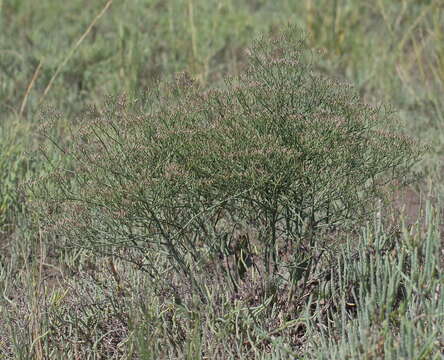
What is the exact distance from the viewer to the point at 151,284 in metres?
3.23

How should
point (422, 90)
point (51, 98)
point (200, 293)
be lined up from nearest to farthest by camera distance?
point (200, 293) → point (51, 98) → point (422, 90)

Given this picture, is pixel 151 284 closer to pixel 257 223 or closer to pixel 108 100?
pixel 257 223

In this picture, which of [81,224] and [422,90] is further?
[422,90]

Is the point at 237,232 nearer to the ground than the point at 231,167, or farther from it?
nearer to the ground

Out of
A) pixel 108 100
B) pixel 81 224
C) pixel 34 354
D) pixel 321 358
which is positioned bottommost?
pixel 34 354

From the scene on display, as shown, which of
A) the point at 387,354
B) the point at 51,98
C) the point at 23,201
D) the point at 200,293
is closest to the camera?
the point at 387,354

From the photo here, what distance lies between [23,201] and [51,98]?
131cm

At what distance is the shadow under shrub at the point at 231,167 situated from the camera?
2.92 metres

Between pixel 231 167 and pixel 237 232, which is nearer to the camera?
pixel 231 167

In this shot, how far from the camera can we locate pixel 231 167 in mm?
2896

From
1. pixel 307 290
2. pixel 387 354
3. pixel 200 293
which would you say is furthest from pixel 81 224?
pixel 387 354

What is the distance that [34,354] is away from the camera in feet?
10.1

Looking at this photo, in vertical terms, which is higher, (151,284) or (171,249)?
(171,249)

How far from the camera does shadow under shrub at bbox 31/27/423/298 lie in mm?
2922
